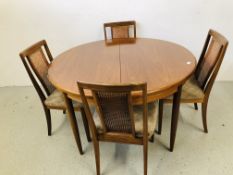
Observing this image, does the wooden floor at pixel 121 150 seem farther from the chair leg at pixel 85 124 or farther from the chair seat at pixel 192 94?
the chair seat at pixel 192 94

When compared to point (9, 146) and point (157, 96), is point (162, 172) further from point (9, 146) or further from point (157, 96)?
point (9, 146)

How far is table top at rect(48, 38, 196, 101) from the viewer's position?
1.44 meters

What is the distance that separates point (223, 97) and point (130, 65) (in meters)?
1.46

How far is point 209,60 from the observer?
5.93 ft

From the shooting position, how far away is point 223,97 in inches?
98.5

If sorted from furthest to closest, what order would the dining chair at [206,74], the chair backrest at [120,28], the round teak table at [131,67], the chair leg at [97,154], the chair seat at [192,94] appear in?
1. the chair backrest at [120,28]
2. the chair seat at [192,94]
3. the dining chair at [206,74]
4. the chair leg at [97,154]
5. the round teak table at [131,67]

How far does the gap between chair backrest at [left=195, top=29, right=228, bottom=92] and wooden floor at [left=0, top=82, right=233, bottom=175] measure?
1.69 ft

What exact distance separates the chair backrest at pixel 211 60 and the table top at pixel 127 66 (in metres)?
0.17

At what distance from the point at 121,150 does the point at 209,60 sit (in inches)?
43.6

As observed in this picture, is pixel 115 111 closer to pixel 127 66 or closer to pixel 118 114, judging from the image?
pixel 118 114

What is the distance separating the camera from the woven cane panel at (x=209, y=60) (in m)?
1.70

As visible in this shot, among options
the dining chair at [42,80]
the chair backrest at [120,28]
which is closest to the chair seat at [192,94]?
the dining chair at [42,80]

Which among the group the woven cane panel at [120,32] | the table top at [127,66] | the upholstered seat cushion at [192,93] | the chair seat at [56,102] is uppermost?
the woven cane panel at [120,32]

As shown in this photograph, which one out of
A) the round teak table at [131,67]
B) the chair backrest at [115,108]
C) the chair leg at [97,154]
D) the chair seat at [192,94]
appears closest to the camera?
the chair backrest at [115,108]
